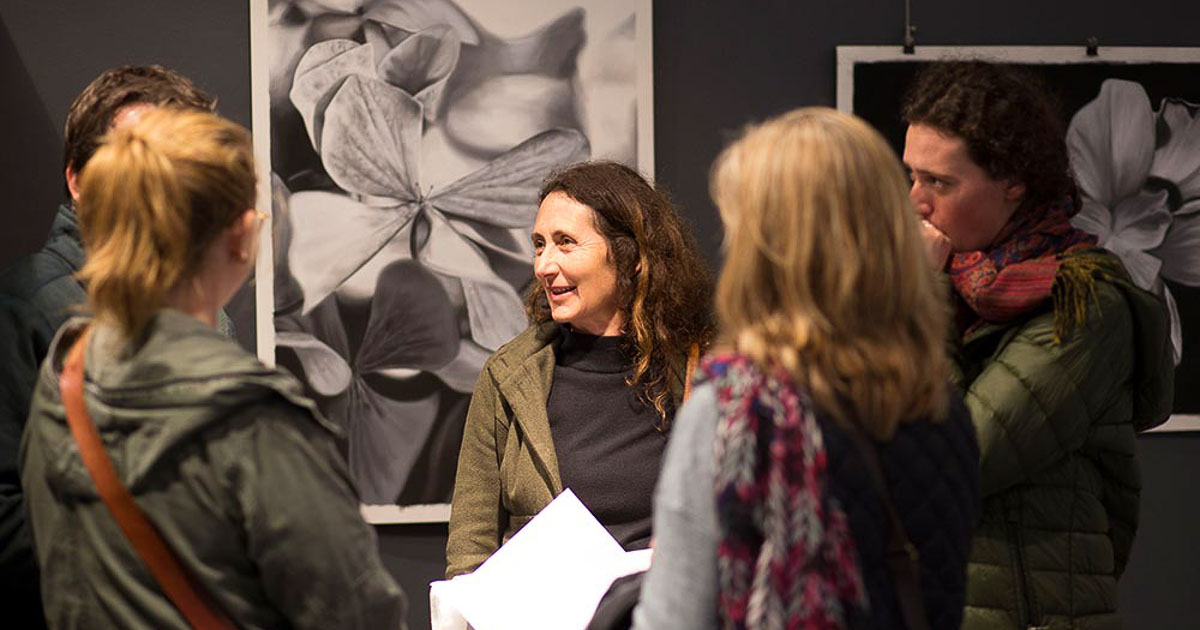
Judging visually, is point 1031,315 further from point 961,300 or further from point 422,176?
point 422,176

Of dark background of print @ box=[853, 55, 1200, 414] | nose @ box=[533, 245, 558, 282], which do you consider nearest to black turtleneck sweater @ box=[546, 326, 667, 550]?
nose @ box=[533, 245, 558, 282]

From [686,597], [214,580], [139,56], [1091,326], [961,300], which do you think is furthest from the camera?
[139,56]

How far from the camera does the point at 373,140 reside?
347 cm

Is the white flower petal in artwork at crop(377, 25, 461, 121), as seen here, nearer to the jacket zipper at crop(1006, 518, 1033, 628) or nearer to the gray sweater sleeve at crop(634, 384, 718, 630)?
the jacket zipper at crop(1006, 518, 1033, 628)

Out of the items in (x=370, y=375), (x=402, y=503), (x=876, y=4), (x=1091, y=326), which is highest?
(x=876, y=4)

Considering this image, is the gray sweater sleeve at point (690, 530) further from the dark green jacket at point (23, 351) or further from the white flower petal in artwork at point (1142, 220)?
the white flower petal in artwork at point (1142, 220)

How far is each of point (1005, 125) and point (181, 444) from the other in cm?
143

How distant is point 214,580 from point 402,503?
6.55 ft

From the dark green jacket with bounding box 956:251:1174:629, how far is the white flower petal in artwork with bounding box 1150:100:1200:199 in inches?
67.5

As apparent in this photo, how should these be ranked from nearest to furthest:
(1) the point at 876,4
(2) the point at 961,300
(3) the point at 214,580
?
(3) the point at 214,580
(2) the point at 961,300
(1) the point at 876,4

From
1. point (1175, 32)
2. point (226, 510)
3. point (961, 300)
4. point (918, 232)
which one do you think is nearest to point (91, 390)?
point (226, 510)

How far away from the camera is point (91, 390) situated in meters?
1.62

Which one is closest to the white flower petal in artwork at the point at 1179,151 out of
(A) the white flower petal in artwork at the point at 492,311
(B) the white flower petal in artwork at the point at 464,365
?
(A) the white flower petal in artwork at the point at 492,311

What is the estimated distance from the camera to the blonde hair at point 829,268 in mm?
1484
